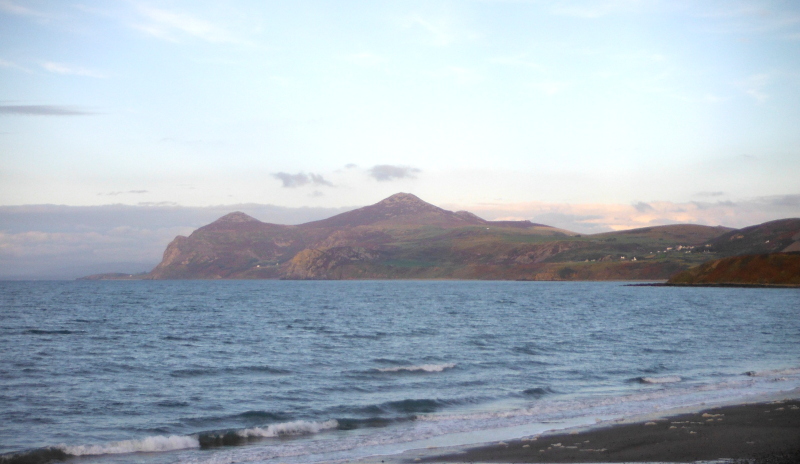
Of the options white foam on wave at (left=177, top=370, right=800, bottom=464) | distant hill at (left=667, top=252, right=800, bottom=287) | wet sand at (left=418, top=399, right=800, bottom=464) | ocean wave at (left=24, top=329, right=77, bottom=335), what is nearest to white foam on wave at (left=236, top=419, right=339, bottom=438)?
white foam on wave at (left=177, top=370, right=800, bottom=464)

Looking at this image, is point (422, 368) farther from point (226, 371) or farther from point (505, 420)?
point (505, 420)

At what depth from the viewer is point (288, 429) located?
19.0 m

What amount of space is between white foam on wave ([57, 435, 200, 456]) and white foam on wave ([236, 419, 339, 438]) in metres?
1.51

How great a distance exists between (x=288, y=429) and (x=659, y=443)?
401 inches

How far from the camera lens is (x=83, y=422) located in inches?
761

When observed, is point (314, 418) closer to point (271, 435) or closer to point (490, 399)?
point (271, 435)

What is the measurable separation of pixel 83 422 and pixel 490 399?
13522mm

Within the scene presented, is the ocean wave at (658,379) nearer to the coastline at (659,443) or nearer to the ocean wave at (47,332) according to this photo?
the coastline at (659,443)

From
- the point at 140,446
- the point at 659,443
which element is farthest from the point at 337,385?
the point at 659,443

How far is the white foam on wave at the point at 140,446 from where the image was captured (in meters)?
16.6

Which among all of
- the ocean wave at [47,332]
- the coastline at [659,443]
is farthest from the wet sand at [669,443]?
the ocean wave at [47,332]

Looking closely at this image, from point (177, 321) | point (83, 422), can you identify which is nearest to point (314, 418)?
point (83, 422)

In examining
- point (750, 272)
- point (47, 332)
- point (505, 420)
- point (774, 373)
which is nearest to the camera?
point (505, 420)

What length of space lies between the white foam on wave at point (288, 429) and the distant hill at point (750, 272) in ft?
492
